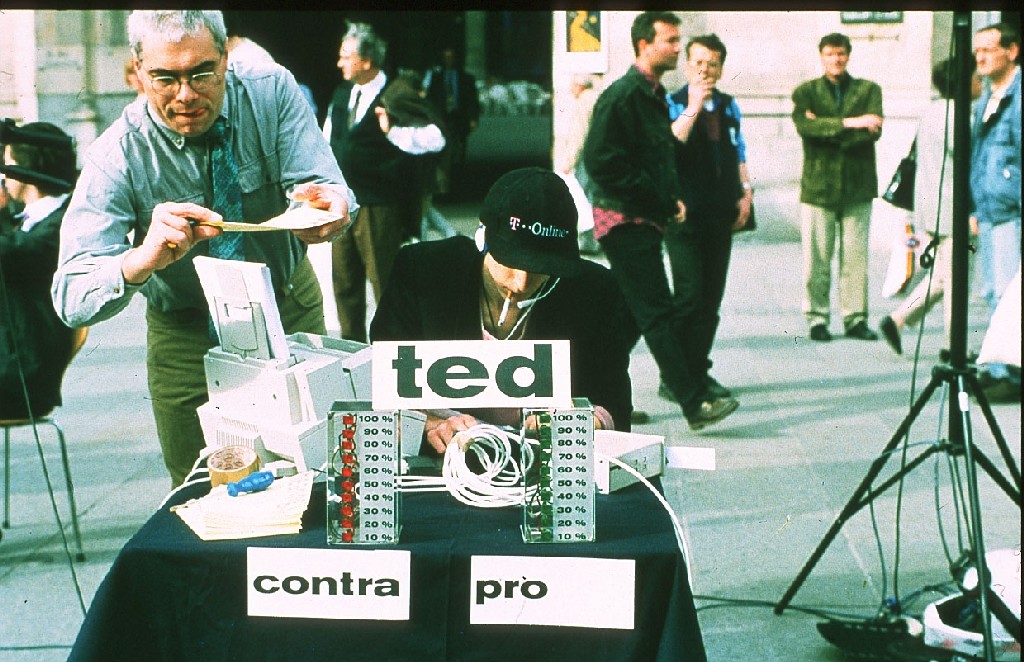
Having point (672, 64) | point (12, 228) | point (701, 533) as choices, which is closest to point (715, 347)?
point (672, 64)

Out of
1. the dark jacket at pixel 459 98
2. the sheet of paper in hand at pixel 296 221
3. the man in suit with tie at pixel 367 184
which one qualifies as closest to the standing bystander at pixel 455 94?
the dark jacket at pixel 459 98

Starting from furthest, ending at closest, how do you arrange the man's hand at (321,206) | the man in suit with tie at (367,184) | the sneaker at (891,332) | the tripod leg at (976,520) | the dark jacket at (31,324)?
1. the sneaker at (891,332)
2. the man in suit with tie at (367,184)
3. the dark jacket at (31,324)
4. the tripod leg at (976,520)
5. the man's hand at (321,206)

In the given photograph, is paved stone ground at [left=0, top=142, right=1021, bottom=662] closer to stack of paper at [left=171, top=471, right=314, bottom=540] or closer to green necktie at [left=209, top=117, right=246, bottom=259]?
green necktie at [left=209, top=117, right=246, bottom=259]

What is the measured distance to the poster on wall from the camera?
788cm

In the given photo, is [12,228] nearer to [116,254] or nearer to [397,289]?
[116,254]

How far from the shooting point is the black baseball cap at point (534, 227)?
2646 millimetres

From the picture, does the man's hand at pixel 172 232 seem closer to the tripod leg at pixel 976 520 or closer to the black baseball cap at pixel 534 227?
the black baseball cap at pixel 534 227

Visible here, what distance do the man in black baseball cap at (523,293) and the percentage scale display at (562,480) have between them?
47 cm

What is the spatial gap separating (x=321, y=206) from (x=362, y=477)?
2.78 feet

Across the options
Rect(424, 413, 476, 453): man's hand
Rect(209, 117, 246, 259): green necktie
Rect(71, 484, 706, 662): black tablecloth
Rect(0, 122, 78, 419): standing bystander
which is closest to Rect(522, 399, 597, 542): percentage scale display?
Rect(71, 484, 706, 662): black tablecloth

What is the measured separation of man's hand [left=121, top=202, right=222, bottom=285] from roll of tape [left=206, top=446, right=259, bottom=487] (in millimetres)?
411

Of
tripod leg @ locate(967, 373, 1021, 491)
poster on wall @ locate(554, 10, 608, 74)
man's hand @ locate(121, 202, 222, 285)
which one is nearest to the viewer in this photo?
man's hand @ locate(121, 202, 222, 285)

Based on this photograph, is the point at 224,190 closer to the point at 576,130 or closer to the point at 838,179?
the point at 838,179

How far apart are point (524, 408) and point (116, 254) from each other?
113cm
